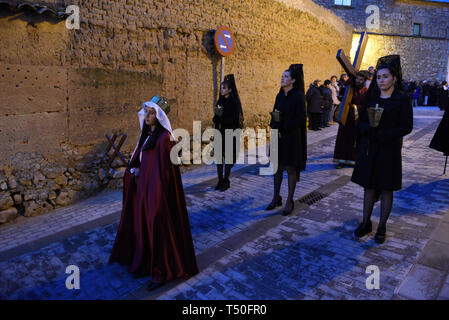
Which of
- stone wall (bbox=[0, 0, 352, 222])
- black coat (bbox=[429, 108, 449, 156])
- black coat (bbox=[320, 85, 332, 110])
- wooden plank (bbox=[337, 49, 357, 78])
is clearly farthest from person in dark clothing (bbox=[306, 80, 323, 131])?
black coat (bbox=[429, 108, 449, 156])

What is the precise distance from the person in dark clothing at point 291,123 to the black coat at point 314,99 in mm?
7925

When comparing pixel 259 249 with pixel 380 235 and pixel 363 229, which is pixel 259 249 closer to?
pixel 363 229

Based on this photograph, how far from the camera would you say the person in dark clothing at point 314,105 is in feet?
42.0

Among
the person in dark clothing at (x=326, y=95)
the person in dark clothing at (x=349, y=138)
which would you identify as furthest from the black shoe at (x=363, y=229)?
the person in dark clothing at (x=326, y=95)

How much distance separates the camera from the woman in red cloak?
3.45m

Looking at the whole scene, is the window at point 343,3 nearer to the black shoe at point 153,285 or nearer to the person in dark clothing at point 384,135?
the person in dark clothing at point 384,135

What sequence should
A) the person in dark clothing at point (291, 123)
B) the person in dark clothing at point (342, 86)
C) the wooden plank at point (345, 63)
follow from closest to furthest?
1. the person in dark clothing at point (291, 123)
2. the wooden plank at point (345, 63)
3. the person in dark clothing at point (342, 86)

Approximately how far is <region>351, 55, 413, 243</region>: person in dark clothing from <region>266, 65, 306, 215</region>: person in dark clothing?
0.95 meters

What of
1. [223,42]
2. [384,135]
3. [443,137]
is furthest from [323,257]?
[223,42]

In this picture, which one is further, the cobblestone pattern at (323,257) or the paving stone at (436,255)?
the paving stone at (436,255)

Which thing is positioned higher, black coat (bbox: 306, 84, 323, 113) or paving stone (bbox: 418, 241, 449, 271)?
black coat (bbox: 306, 84, 323, 113)

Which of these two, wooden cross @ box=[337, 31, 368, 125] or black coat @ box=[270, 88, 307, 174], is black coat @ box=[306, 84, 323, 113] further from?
black coat @ box=[270, 88, 307, 174]

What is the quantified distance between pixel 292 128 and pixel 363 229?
1.76 metres
